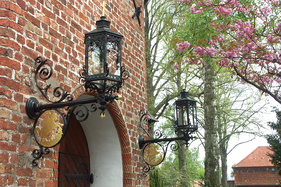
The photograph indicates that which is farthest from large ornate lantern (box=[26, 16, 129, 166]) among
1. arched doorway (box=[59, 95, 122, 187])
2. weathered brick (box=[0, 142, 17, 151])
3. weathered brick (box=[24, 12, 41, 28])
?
arched doorway (box=[59, 95, 122, 187])

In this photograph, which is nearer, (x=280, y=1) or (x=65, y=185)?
(x=65, y=185)

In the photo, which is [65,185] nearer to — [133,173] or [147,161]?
[133,173]

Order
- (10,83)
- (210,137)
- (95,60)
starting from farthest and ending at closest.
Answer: (210,137) < (95,60) < (10,83)

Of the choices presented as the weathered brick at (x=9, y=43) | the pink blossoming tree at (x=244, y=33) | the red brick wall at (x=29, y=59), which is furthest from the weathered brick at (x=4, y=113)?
the pink blossoming tree at (x=244, y=33)

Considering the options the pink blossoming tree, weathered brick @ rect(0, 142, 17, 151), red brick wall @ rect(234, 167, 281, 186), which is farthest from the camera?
red brick wall @ rect(234, 167, 281, 186)

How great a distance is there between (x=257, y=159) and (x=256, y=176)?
6.93 feet

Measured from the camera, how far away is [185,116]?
504 cm

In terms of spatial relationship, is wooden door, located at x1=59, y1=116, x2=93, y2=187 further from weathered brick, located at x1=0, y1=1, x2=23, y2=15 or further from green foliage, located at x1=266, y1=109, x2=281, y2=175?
green foliage, located at x1=266, y1=109, x2=281, y2=175

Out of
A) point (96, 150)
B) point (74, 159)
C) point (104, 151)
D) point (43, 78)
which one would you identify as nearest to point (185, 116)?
point (104, 151)

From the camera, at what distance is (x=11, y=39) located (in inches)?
111

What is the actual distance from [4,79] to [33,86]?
1.16ft

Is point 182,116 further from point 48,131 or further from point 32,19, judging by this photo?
point 32,19

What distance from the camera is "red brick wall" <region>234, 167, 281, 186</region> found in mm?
31609

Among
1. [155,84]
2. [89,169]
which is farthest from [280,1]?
[155,84]
